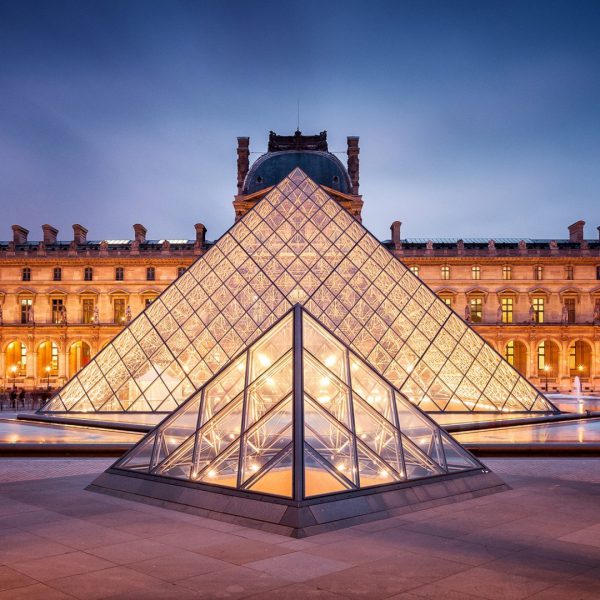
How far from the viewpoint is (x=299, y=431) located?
784 cm

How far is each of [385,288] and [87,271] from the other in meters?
32.4

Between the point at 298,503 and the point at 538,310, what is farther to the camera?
the point at 538,310

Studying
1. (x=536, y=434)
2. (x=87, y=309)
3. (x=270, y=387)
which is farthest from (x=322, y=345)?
(x=87, y=309)

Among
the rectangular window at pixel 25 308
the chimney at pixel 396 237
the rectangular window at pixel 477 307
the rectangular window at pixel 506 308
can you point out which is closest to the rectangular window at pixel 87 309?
the rectangular window at pixel 25 308

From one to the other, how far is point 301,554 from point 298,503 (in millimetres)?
1004

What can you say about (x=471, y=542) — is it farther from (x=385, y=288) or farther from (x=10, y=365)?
(x=10, y=365)

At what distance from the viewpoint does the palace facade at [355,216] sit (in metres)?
46.8

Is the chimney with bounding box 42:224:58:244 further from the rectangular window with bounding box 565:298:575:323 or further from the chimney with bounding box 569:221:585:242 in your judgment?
the chimney with bounding box 569:221:585:242

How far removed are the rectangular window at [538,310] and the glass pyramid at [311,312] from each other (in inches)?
1124

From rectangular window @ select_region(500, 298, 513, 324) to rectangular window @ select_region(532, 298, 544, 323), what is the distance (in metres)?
1.60

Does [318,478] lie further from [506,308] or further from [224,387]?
[506,308]

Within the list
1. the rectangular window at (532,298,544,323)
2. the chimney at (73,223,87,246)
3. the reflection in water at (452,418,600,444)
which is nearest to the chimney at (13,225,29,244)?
the chimney at (73,223,87,246)

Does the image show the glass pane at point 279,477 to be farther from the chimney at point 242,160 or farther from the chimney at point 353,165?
the chimney at point 242,160

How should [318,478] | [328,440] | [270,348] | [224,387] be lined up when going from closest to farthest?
1. [318,478]
2. [328,440]
3. [224,387]
4. [270,348]
